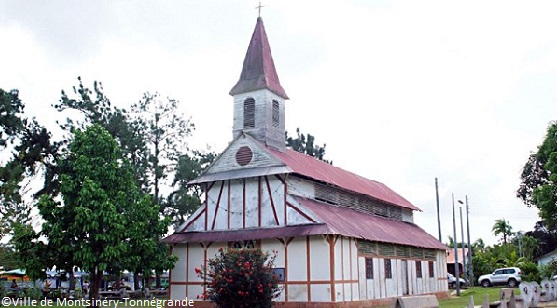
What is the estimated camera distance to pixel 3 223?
22.0 meters

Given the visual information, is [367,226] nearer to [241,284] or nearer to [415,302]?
[241,284]

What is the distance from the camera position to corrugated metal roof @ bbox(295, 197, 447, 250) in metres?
26.3

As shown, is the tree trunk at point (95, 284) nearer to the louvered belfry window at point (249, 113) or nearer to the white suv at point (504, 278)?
the louvered belfry window at point (249, 113)

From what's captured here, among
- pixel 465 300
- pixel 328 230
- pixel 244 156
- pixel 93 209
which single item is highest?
pixel 244 156

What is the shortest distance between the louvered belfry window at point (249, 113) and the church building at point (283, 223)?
5cm

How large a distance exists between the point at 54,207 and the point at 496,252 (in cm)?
5316

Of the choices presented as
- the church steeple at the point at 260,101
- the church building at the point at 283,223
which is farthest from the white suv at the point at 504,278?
the church steeple at the point at 260,101

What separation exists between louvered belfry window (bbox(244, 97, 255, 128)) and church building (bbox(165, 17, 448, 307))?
2.1 inches

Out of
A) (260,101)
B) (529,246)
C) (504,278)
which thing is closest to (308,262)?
(260,101)

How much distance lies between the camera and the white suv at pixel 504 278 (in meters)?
47.0

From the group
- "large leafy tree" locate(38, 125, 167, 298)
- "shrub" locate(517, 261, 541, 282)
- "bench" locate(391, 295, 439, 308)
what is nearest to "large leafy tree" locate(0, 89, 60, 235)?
"large leafy tree" locate(38, 125, 167, 298)

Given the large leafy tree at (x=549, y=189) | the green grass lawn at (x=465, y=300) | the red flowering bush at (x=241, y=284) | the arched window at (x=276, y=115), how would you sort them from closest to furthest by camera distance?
the red flowering bush at (x=241, y=284)
the green grass lawn at (x=465, y=300)
the arched window at (x=276, y=115)
the large leafy tree at (x=549, y=189)

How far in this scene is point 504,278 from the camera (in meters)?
48.0

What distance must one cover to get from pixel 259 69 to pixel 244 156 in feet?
16.7
